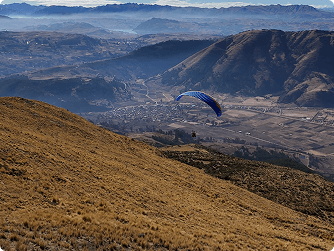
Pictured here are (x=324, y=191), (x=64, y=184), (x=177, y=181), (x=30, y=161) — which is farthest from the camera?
(x=324, y=191)

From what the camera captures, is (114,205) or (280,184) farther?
(280,184)

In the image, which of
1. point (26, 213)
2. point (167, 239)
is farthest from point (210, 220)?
point (26, 213)

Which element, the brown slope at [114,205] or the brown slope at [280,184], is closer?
the brown slope at [114,205]

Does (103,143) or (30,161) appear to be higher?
(30,161)

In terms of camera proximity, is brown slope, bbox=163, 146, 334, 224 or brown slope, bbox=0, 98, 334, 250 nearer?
brown slope, bbox=0, 98, 334, 250

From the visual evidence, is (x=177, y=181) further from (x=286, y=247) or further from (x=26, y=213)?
(x=26, y=213)

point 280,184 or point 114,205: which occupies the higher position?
point 114,205

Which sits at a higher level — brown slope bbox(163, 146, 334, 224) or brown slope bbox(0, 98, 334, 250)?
brown slope bbox(0, 98, 334, 250)

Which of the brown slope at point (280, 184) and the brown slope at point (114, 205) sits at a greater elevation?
the brown slope at point (114, 205)
